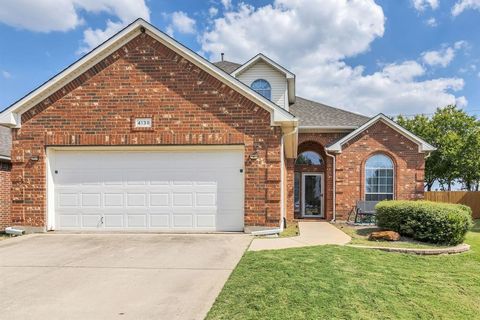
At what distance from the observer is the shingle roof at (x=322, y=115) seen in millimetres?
16906

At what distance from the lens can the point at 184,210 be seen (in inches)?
404

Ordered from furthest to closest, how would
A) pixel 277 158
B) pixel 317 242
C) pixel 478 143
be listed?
1. pixel 478 143
2. pixel 277 158
3. pixel 317 242

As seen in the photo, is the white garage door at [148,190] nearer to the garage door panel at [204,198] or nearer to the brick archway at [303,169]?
the garage door panel at [204,198]

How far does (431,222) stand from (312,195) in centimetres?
874

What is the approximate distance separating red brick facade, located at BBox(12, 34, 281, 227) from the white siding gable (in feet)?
19.9

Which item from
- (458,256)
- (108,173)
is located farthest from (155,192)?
Result: (458,256)

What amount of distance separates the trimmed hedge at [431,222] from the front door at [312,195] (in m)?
7.37

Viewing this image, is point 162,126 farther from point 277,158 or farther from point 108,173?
point 277,158

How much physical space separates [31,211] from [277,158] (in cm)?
746

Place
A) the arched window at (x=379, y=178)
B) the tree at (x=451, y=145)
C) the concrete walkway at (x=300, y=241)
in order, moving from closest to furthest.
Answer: the concrete walkway at (x=300, y=241) < the arched window at (x=379, y=178) < the tree at (x=451, y=145)

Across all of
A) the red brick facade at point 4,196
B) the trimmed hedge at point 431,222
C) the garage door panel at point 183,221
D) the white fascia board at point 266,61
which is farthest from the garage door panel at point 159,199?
the white fascia board at point 266,61

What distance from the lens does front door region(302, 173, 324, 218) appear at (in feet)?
57.8

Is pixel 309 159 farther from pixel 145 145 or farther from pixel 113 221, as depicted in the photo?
pixel 113 221

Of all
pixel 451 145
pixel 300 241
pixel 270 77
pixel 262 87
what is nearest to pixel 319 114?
pixel 270 77
